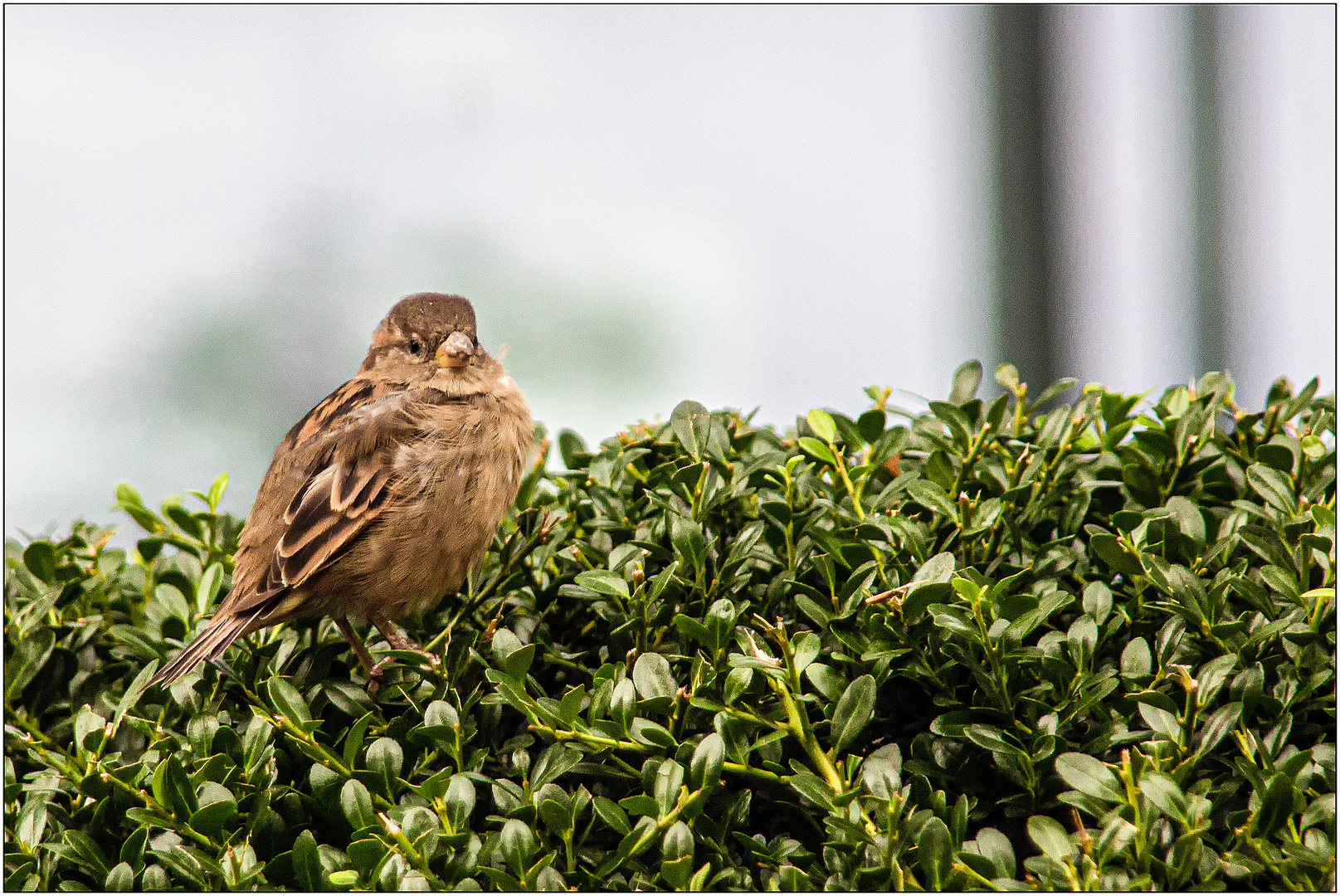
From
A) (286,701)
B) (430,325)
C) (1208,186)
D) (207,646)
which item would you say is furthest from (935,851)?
(1208,186)

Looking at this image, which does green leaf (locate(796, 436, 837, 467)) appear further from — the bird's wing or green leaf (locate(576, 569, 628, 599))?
the bird's wing

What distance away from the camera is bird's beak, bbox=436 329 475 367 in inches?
76.7

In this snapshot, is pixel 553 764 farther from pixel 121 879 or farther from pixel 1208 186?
pixel 1208 186

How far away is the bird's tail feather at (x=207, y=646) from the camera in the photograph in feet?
4.65

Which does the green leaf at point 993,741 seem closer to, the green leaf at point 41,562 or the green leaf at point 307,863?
the green leaf at point 307,863

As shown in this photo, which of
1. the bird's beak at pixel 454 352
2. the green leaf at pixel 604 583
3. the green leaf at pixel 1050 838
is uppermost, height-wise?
the bird's beak at pixel 454 352

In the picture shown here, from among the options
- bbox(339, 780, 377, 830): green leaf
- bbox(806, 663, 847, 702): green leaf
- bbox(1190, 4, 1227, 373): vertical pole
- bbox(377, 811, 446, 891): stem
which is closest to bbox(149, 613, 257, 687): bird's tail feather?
bbox(339, 780, 377, 830): green leaf

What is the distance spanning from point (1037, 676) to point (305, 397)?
2949mm

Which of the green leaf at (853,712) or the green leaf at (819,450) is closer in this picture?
the green leaf at (853,712)

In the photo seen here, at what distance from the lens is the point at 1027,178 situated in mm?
3592

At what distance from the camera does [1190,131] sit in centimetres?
355

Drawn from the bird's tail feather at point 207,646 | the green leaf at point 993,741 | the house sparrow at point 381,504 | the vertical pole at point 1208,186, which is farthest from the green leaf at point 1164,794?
the vertical pole at point 1208,186

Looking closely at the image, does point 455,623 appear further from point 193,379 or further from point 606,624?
point 193,379

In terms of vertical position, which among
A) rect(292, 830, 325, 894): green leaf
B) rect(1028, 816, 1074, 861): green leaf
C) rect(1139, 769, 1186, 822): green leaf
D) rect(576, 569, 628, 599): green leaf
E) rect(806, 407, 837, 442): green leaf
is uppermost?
rect(806, 407, 837, 442): green leaf
